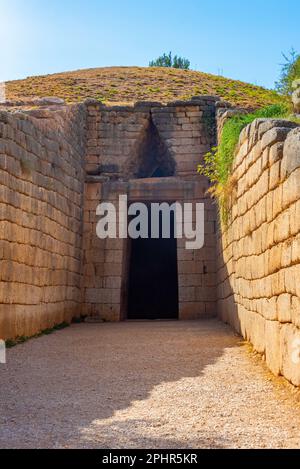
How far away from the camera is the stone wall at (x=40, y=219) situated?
6875 millimetres

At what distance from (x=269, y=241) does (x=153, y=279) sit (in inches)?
404

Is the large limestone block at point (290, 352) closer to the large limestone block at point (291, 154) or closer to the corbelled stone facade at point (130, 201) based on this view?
the corbelled stone facade at point (130, 201)

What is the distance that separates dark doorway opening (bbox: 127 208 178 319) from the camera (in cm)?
1459

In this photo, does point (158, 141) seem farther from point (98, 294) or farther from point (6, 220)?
point (6, 220)

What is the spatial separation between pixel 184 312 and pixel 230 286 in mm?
2651

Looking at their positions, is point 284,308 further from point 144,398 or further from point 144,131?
point 144,131

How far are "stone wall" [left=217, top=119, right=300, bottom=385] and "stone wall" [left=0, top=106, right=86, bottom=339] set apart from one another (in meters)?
3.24

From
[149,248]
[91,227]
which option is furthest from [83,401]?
[149,248]

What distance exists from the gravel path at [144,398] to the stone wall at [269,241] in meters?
0.36

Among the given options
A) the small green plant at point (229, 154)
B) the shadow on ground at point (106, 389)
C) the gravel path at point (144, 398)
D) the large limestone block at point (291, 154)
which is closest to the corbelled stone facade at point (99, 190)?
the shadow on ground at point (106, 389)

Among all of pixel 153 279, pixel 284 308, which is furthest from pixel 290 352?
pixel 153 279

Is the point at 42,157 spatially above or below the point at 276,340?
above

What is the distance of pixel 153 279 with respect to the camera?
15281 millimetres

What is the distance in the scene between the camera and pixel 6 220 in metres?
6.77
